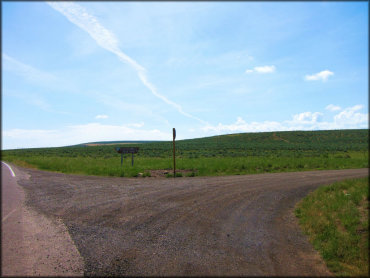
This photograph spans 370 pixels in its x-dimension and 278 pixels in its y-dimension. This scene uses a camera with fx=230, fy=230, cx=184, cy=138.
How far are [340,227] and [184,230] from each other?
12.6 ft

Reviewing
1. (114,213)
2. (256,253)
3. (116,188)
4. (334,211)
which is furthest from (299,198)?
(116,188)

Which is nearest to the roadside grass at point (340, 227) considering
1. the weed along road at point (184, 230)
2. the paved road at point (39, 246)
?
the weed along road at point (184, 230)

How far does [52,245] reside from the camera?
467cm

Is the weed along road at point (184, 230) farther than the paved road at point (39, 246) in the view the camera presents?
Yes

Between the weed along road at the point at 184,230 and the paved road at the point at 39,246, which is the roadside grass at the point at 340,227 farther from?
the paved road at the point at 39,246

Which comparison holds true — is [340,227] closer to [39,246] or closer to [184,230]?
[184,230]

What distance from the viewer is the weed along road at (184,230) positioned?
407 cm

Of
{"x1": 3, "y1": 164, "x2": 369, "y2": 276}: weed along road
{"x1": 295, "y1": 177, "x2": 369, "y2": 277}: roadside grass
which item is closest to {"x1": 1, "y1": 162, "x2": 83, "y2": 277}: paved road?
{"x1": 3, "y1": 164, "x2": 369, "y2": 276}: weed along road

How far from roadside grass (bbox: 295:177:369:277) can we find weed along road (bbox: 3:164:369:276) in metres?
0.25

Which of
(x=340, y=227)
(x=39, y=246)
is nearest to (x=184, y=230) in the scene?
(x=39, y=246)

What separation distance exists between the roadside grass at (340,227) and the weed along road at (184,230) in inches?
9.9

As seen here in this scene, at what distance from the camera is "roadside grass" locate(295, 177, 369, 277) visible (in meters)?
4.14

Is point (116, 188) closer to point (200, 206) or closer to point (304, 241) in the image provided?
point (200, 206)

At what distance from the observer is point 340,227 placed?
5668 millimetres
